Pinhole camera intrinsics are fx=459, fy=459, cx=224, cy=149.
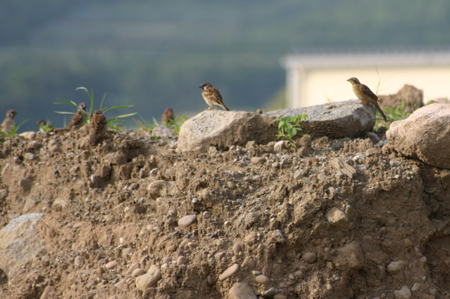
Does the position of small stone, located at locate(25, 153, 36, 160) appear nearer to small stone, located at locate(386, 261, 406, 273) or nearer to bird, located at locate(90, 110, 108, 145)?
bird, located at locate(90, 110, 108, 145)

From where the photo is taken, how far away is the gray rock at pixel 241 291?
301cm

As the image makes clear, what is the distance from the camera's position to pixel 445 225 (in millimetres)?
3416

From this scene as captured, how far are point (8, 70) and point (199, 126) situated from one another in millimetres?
24402

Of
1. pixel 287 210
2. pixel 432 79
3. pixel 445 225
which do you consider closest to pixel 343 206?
pixel 287 210

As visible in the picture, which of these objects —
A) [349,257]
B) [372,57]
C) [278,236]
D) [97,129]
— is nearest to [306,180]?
[278,236]

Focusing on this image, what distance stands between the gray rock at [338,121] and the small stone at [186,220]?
142 cm

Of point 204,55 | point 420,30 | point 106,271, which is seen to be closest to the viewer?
point 106,271

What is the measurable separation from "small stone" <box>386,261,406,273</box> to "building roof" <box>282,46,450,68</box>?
52.4 ft

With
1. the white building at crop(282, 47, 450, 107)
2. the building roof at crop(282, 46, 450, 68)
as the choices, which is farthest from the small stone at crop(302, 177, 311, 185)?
the building roof at crop(282, 46, 450, 68)

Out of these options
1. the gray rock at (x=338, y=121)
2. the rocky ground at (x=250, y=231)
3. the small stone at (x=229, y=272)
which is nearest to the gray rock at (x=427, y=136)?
the rocky ground at (x=250, y=231)

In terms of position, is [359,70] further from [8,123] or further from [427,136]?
[427,136]

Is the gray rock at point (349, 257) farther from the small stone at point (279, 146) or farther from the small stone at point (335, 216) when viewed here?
the small stone at point (279, 146)

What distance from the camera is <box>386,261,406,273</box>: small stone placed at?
3.22 m

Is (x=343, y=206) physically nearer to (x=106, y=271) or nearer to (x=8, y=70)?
(x=106, y=271)
